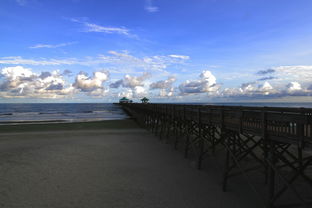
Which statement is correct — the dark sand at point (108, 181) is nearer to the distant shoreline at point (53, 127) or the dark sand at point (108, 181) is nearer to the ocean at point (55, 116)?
→ the distant shoreline at point (53, 127)

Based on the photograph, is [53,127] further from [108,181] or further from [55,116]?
[55,116]

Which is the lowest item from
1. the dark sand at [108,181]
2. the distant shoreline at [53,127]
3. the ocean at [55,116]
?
the ocean at [55,116]

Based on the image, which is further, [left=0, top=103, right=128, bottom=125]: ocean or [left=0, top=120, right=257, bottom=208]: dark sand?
[left=0, top=103, right=128, bottom=125]: ocean

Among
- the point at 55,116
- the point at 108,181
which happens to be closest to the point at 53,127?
the point at 108,181

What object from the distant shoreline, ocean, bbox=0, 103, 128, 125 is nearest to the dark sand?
the distant shoreline

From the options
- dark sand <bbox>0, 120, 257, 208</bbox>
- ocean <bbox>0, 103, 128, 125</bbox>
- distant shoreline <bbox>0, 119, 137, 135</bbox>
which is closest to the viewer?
dark sand <bbox>0, 120, 257, 208</bbox>

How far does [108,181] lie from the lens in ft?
29.2

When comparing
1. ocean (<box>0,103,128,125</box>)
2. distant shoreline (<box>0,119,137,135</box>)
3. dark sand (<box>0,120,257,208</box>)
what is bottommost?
ocean (<box>0,103,128,125</box>)

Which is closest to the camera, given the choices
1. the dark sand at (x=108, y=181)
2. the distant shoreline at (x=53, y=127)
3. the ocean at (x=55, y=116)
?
the dark sand at (x=108, y=181)

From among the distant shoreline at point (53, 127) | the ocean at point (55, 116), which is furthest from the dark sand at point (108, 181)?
the ocean at point (55, 116)

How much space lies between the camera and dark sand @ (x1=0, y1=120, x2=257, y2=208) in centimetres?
715

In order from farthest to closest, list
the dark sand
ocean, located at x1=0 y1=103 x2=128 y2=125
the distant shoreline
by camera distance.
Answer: ocean, located at x1=0 y1=103 x2=128 y2=125 → the distant shoreline → the dark sand

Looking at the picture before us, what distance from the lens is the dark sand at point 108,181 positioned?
7.15 meters

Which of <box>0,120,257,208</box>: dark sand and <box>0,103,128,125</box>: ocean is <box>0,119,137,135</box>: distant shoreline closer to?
<box>0,103,128,125</box>: ocean
